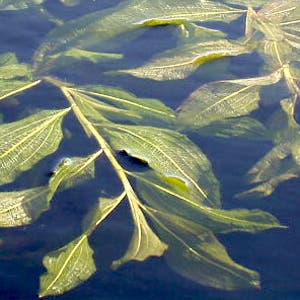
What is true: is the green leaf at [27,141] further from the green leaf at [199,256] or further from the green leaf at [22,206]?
the green leaf at [199,256]

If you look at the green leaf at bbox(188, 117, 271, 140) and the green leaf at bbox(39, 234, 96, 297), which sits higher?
the green leaf at bbox(188, 117, 271, 140)

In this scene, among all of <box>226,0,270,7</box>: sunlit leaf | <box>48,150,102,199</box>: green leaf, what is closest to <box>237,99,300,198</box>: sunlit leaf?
<box>48,150,102,199</box>: green leaf

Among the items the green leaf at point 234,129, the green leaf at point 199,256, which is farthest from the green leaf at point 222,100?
the green leaf at point 199,256

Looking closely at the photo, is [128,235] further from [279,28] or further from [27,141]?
[279,28]

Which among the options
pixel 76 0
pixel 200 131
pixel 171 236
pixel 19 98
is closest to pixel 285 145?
pixel 200 131

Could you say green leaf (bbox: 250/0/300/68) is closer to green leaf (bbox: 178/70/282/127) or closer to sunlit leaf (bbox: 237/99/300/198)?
green leaf (bbox: 178/70/282/127)
